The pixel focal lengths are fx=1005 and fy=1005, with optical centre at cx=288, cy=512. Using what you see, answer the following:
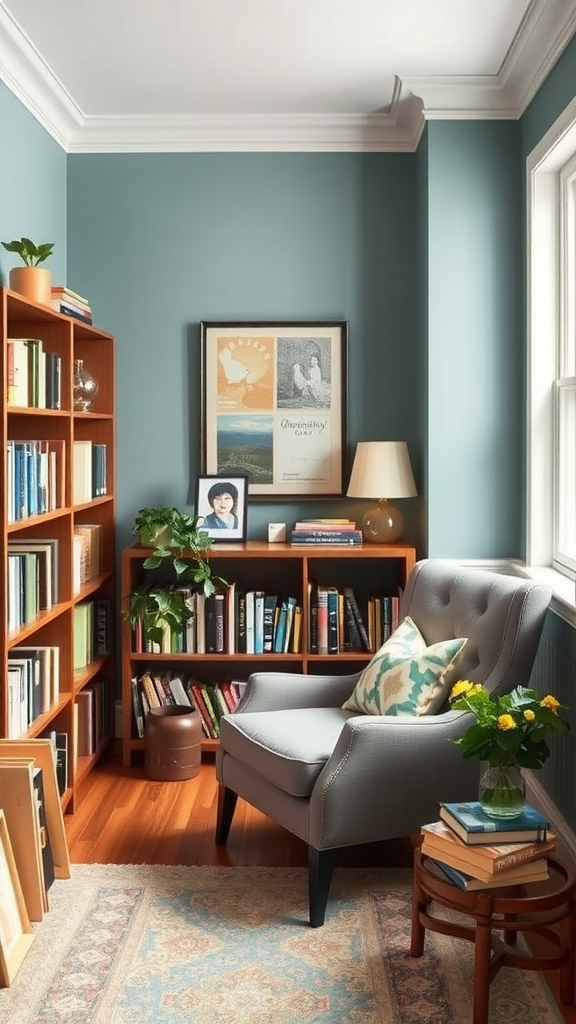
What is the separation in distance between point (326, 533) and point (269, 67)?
176 cm

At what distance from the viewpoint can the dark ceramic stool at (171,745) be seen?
152 inches

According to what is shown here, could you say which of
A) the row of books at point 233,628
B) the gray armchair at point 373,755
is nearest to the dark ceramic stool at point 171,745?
the row of books at point 233,628

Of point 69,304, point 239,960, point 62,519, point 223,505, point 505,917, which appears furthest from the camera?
point 223,505

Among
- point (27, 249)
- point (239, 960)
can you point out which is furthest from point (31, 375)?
point (239, 960)

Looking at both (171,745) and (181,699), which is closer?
(171,745)

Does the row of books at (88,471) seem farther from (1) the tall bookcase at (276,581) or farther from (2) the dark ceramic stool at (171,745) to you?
(2) the dark ceramic stool at (171,745)

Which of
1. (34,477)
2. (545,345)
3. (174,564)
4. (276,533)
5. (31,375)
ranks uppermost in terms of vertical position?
(545,345)

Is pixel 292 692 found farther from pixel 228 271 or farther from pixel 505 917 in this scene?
pixel 228 271

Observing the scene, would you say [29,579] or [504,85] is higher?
[504,85]

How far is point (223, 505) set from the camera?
4.21 m

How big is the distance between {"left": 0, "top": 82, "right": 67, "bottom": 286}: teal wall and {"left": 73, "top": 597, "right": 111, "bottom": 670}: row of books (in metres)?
1.32

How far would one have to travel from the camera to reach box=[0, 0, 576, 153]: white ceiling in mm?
3170

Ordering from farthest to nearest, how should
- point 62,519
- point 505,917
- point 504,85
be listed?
point 504,85 < point 62,519 < point 505,917

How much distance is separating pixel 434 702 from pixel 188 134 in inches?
104
